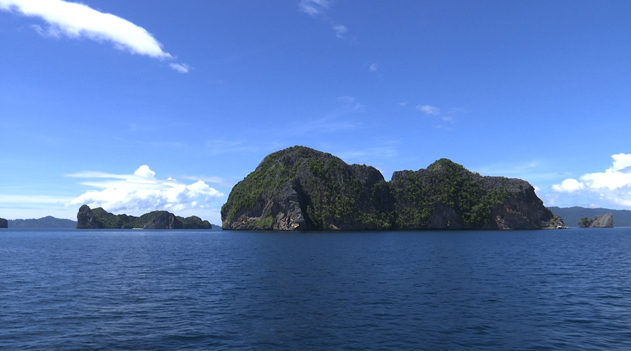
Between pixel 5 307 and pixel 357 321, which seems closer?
pixel 357 321

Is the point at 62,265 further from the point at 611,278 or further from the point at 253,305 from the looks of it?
the point at 611,278

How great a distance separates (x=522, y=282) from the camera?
40.1m

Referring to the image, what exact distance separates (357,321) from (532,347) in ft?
33.2

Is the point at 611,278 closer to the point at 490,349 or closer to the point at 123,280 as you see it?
the point at 490,349

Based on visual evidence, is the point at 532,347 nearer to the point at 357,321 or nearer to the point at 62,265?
the point at 357,321

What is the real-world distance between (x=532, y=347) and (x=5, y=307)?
120ft

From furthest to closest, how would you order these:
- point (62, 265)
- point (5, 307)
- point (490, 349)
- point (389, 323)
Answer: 1. point (62, 265)
2. point (5, 307)
3. point (389, 323)
4. point (490, 349)

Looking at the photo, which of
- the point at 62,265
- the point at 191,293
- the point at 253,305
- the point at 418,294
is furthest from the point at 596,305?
the point at 62,265

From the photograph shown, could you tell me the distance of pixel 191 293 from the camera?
34.8m

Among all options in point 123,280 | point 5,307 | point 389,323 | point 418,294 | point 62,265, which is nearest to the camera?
point 389,323

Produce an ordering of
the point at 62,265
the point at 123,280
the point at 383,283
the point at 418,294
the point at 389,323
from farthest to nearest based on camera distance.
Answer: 1. the point at 62,265
2. the point at 123,280
3. the point at 383,283
4. the point at 418,294
5. the point at 389,323

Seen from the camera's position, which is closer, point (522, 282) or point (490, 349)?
point (490, 349)

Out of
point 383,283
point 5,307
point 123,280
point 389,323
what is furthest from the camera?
point 123,280

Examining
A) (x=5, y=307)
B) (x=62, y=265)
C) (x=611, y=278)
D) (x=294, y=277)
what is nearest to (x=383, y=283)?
(x=294, y=277)
